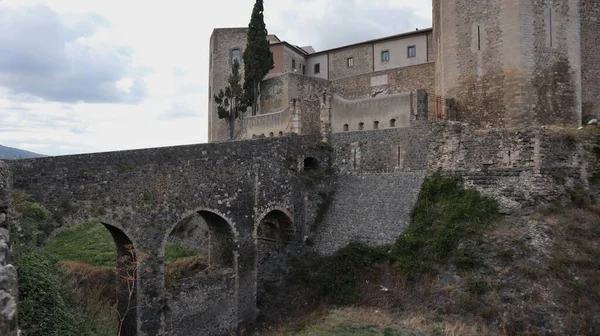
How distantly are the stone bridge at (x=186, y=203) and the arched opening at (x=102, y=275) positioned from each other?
0.11m

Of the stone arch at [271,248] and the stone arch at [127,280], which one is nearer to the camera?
the stone arch at [127,280]

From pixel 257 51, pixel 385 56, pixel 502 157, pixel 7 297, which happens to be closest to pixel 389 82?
pixel 385 56

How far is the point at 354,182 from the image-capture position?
2161 centimetres

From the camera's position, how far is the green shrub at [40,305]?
7.59m

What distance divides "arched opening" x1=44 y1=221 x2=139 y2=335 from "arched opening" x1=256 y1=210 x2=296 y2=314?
17.9 ft

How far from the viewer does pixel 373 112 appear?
23.2 metres

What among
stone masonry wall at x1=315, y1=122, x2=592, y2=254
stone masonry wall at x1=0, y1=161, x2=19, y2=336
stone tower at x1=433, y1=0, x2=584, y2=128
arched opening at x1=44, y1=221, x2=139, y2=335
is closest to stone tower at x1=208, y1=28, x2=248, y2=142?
arched opening at x1=44, y1=221, x2=139, y2=335

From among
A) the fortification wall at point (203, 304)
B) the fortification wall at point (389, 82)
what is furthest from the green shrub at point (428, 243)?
the fortification wall at point (389, 82)

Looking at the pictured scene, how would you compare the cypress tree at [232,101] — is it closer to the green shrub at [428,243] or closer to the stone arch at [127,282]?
the green shrub at [428,243]

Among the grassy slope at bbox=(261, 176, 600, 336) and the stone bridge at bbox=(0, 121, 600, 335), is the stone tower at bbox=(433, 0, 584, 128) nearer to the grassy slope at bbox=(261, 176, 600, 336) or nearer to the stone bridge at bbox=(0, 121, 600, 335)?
the stone bridge at bbox=(0, 121, 600, 335)

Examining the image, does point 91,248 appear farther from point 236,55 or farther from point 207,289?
point 236,55

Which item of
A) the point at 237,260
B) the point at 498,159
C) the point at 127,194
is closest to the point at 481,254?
the point at 498,159

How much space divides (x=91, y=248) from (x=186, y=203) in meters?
10.7

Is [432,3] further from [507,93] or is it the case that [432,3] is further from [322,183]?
[322,183]
